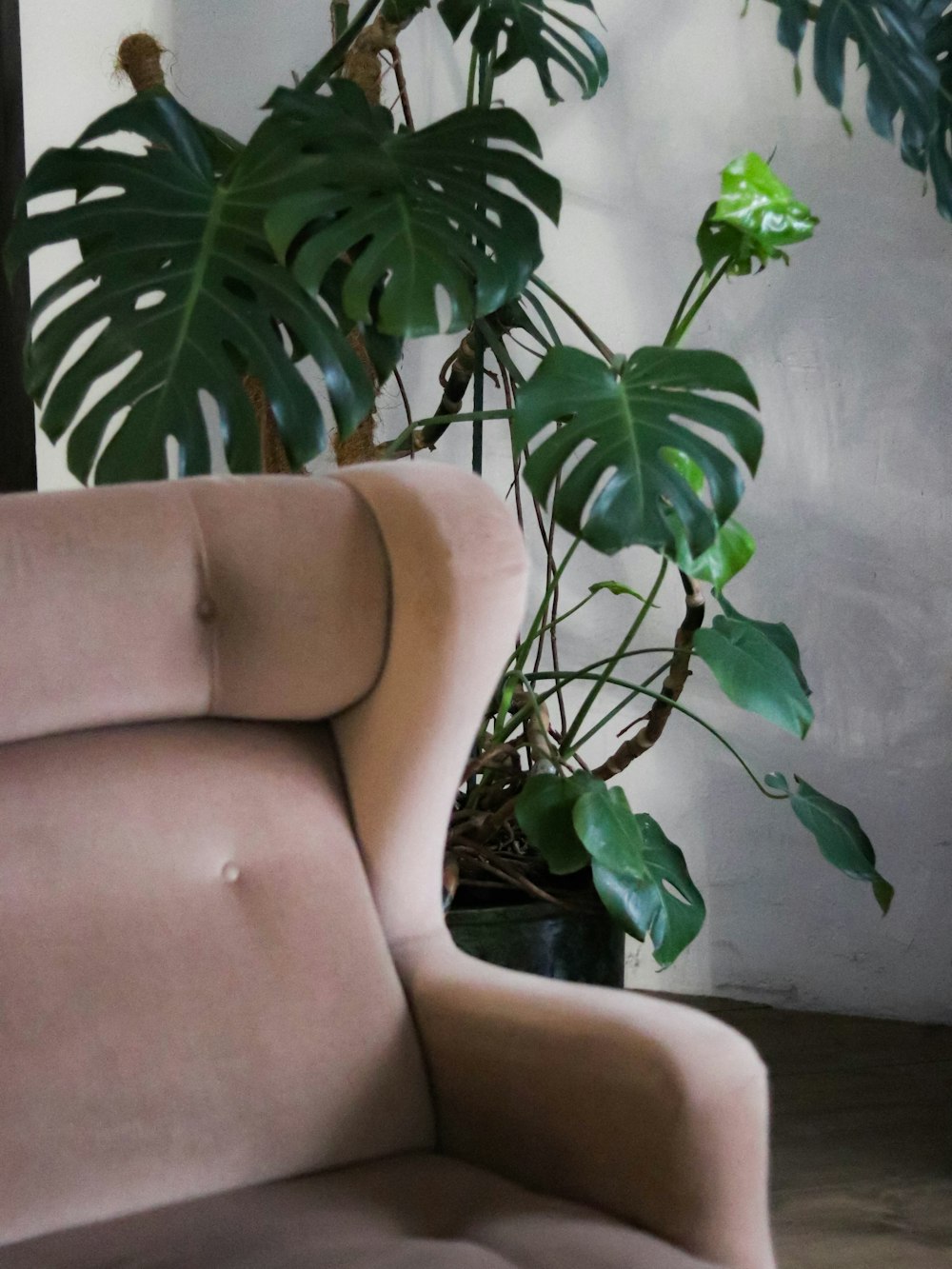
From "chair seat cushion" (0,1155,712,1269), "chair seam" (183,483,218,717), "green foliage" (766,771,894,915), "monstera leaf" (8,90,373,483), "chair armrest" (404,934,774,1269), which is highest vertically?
"monstera leaf" (8,90,373,483)

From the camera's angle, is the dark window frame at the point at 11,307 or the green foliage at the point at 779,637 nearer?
the green foliage at the point at 779,637

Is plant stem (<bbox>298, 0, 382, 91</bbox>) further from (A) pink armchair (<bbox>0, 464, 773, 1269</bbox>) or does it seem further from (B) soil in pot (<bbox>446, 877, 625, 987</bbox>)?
(B) soil in pot (<bbox>446, 877, 625, 987</bbox>)

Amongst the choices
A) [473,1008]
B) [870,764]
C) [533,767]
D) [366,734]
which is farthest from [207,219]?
[870,764]

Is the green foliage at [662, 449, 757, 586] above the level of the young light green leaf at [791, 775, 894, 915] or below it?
above

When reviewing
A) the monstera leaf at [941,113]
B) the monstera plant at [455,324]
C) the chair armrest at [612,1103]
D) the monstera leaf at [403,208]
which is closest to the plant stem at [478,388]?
the monstera plant at [455,324]

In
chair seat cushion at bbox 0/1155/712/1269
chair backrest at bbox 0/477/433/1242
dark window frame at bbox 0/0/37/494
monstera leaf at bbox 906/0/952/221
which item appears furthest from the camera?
dark window frame at bbox 0/0/37/494

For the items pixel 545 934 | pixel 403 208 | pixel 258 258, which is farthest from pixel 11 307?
pixel 545 934

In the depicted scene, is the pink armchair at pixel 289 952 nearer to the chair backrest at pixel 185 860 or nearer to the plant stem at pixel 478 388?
the chair backrest at pixel 185 860

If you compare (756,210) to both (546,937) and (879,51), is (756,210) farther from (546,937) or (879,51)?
(546,937)

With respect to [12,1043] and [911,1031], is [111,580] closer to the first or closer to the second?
[12,1043]

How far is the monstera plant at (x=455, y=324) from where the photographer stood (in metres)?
1.32

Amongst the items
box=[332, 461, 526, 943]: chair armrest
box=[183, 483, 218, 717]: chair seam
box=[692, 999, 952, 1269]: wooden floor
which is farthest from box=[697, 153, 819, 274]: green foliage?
box=[692, 999, 952, 1269]: wooden floor

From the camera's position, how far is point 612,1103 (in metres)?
0.91

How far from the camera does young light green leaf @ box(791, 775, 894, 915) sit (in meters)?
1.68
